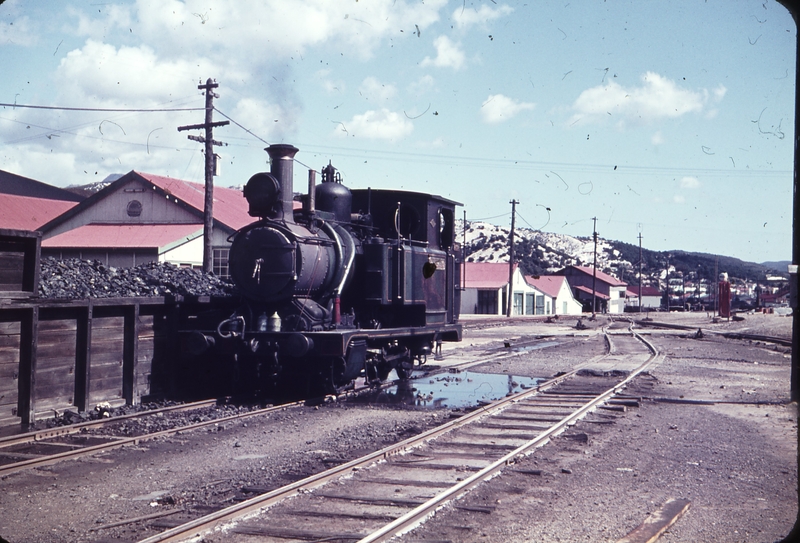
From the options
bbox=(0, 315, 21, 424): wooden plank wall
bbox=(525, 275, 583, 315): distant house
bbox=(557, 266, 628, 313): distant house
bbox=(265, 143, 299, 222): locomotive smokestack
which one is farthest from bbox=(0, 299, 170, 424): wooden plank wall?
bbox=(557, 266, 628, 313): distant house

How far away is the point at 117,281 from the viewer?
12.3 m

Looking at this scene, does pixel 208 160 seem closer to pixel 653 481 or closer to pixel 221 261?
pixel 221 261

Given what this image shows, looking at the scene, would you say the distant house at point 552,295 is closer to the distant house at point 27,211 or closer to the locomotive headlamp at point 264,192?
the distant house at point 27,211

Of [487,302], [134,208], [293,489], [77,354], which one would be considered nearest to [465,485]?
[293,489]

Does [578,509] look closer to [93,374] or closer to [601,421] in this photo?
[601,421]

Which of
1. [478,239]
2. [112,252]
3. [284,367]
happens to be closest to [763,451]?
[284,367]

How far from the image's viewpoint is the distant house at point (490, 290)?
6381cm

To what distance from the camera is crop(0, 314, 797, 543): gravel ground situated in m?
5.29

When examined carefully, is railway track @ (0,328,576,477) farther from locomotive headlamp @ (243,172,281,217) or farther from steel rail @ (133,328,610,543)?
locomotive headlamp @ (243,172,281,217)

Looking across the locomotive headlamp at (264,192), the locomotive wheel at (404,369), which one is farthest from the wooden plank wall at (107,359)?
the locomotive wheel at (404,369)

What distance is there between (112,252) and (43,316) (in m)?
21.0

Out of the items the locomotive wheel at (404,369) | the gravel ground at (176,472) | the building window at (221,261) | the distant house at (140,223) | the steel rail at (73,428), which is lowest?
the gravel ground at (176,472)

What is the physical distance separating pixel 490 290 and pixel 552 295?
14604 mm

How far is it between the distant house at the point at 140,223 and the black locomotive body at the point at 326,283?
17.4m
